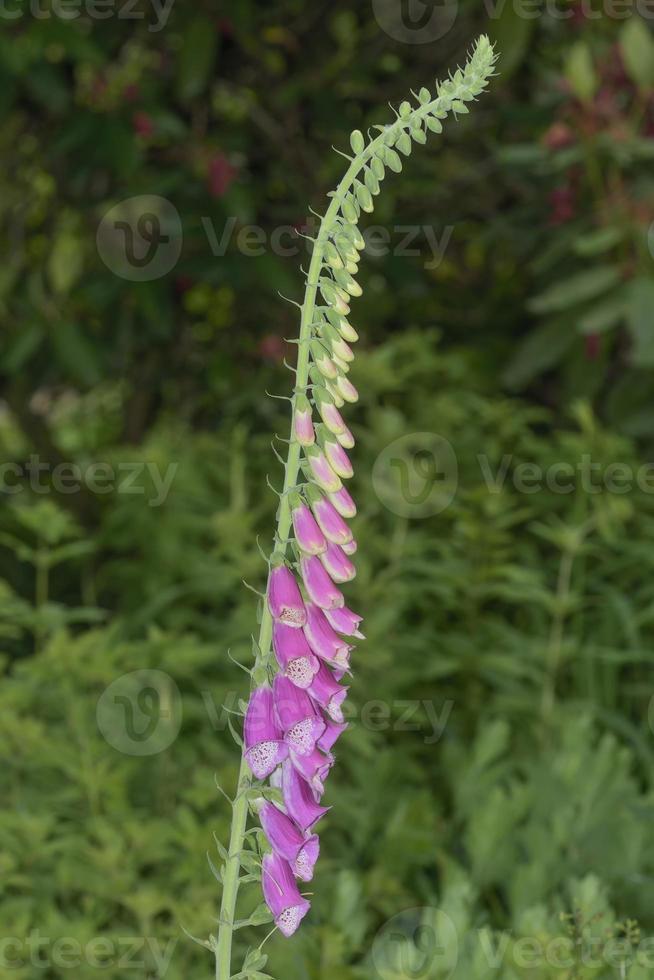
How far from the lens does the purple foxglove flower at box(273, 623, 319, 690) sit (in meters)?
1.30

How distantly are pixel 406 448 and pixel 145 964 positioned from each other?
6.11 feet

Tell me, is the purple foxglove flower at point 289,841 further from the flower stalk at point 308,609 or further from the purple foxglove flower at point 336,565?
the purple foxglove flower at point 336,565

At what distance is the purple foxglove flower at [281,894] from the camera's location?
4.38ft

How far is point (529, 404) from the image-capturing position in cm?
494

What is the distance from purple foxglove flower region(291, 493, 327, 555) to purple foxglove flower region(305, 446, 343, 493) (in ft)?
0.10

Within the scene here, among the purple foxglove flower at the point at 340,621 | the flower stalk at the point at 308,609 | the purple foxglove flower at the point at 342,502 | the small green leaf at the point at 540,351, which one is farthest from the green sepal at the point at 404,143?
the small green leaf at the point at 540,351

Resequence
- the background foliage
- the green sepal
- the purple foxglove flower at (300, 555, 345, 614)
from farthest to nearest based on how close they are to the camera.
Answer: the background foliage
the purple foxglove flower at (300, 555, 345, 614)
the green sepal

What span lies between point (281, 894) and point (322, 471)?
0.44 metres

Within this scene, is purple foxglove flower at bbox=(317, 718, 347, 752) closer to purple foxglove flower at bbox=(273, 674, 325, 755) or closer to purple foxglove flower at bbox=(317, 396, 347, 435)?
purple foxglove flower at bbox=(273, 674, 325, 755)

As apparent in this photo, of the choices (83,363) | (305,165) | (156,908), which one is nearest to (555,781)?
(156,908)

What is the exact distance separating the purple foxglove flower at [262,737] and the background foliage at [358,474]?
79cm

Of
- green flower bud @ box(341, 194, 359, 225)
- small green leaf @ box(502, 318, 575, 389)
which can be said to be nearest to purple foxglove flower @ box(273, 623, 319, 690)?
green flower bud @ box(341, 194, 359, 225)

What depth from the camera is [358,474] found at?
3775mm

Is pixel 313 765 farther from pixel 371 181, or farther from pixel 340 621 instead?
pixel 371 181
